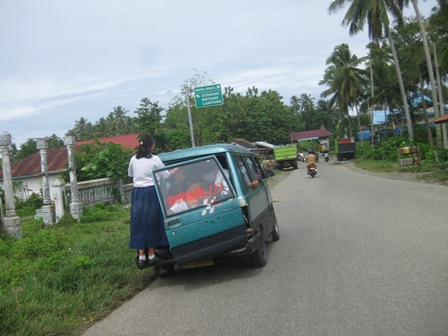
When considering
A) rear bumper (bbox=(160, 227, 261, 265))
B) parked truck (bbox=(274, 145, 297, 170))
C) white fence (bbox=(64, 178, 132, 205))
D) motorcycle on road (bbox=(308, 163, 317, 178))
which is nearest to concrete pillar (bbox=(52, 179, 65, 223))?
white fence (bbox=(64, 178, 132, 205))

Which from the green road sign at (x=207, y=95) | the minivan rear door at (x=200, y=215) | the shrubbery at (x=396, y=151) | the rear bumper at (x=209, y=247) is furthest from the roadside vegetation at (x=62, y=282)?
the shrubbery at (x=396, y=151)

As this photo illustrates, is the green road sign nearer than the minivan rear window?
No

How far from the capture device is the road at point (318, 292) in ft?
13.3

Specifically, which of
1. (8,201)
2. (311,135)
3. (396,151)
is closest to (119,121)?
(311,135)

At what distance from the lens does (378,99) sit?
2014 inches

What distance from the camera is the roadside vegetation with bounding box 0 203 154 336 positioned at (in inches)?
175

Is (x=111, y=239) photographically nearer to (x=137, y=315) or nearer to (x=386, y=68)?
(x=137, y=315)

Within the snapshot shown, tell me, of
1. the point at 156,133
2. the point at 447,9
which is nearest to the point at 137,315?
the point at 156,133

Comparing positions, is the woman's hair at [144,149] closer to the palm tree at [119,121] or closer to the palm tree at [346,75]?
the palm tree at [346,75]

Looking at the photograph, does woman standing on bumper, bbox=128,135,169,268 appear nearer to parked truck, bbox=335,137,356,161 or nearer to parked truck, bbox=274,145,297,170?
parked truck, bbox=274,145,297,170

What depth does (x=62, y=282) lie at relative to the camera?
558cm

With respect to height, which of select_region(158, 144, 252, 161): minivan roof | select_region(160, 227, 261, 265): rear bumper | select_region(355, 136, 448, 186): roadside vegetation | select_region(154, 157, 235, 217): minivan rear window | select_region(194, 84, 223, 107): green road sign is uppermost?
select_region(194, 84, 223, 107): green road sign

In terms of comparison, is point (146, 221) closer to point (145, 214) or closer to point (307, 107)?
point (145, 214)

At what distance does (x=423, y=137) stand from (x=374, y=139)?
613cm
